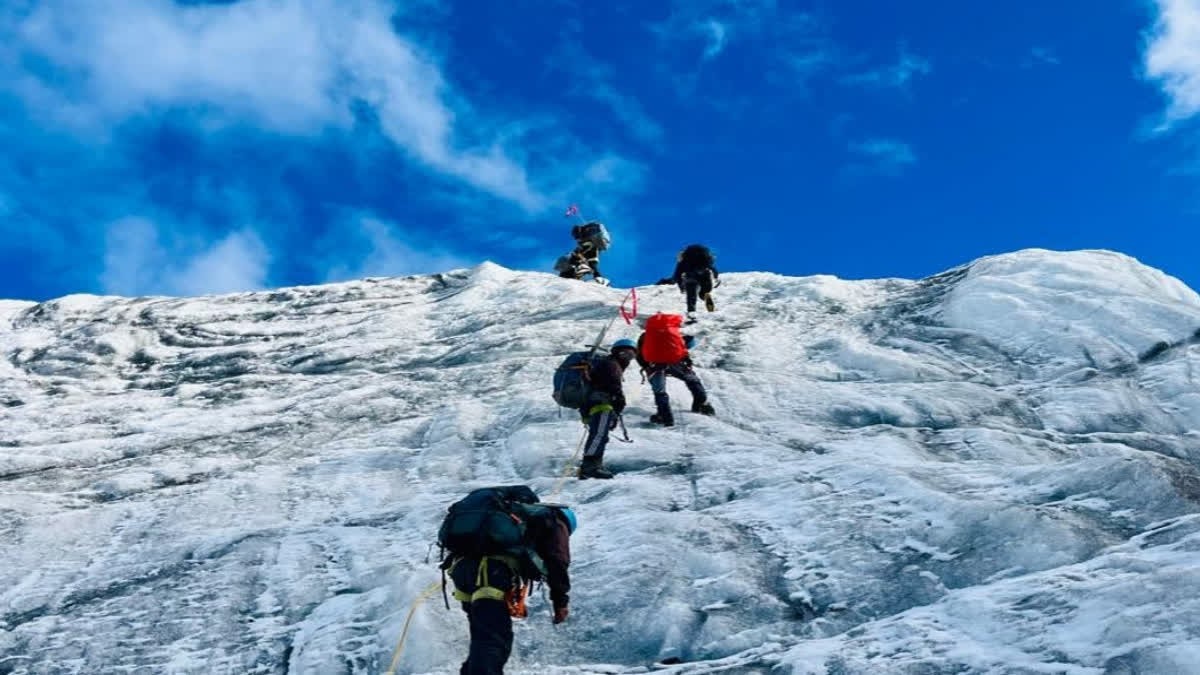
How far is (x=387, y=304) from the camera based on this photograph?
72.4ft

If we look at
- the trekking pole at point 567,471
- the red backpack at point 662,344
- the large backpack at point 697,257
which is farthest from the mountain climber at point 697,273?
the trekking pole at point 567,471

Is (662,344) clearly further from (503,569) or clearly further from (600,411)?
(503,569)

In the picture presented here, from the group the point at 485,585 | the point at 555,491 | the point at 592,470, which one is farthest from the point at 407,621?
the point at 592,470

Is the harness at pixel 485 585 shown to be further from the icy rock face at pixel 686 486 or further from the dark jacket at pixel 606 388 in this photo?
the dark jacket at pixel 606 388

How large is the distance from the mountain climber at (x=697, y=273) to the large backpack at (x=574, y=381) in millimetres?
6914

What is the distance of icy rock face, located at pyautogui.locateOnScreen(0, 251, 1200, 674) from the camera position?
745cm

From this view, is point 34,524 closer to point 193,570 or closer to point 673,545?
point 193,570

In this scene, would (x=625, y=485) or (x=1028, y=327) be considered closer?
(x=625, y=485)

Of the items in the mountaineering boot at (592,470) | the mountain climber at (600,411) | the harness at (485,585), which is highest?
the mountain climber at (600,411)

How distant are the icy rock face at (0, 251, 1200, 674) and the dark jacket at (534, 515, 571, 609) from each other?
2.04ft

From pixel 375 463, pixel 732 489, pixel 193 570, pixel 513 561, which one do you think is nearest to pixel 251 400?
pixel 375 463

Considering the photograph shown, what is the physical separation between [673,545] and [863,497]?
1.84 metres

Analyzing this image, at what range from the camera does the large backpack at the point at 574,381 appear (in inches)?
443

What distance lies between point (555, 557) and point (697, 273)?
37.8 ft
